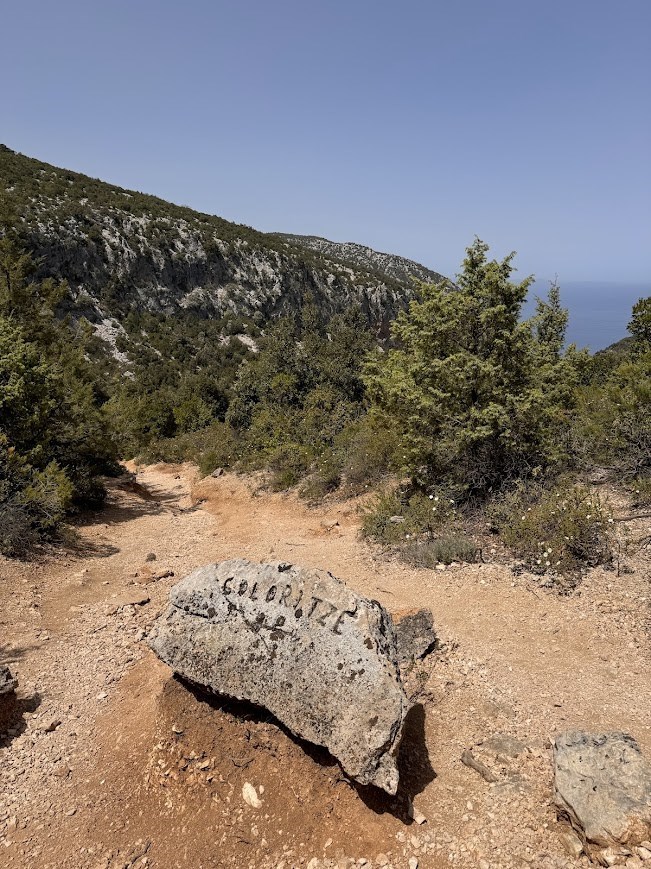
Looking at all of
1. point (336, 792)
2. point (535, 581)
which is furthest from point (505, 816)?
point (535, 581)

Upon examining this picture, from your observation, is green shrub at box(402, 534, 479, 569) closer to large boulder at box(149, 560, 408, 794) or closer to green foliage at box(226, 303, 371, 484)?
large boulder at box(149, 560, 408, 794)

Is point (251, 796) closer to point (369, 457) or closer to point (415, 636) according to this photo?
point (415, 636)

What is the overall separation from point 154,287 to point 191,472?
30470mm

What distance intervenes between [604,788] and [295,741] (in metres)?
2.32

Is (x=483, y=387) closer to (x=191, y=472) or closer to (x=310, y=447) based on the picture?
(x=310, y=447)

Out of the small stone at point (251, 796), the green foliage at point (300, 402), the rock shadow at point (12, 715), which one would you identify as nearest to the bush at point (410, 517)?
the green foliage at point (300, 402)

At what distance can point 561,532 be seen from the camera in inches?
291

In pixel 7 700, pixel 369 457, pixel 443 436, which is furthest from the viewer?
pixel 369 457

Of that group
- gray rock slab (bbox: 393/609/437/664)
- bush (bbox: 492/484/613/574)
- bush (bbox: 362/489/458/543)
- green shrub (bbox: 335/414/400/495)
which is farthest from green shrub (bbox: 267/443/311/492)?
gray rock slab (bbox: 393/609/437/664)

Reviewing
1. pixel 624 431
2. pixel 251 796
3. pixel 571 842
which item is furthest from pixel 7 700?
pixel 624 431

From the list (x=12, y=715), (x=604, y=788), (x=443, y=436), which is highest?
(x=443, y=436)

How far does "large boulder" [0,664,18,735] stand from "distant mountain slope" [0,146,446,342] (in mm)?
38102

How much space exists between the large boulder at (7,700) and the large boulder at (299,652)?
1618mm

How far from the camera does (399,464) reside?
1109 cm
